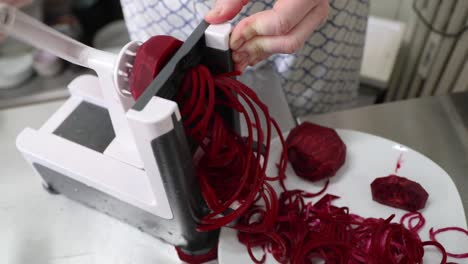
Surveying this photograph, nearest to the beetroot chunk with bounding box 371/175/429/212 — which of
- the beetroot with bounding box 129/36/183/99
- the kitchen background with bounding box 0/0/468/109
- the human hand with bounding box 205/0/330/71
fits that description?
the human hand with bounding box 205/0/330/71

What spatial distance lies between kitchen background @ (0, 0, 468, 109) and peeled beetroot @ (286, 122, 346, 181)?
51 cm

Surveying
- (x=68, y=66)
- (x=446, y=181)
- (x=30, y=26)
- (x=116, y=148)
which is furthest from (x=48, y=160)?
(x=68, y=66)

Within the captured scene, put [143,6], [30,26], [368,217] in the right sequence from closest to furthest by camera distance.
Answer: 1. [30,26]
2. [368,217]
3. [143,6]

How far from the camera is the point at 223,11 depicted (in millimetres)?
517

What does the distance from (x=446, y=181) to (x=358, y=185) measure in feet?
0.42

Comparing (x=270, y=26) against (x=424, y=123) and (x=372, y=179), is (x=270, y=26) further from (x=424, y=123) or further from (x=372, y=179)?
(x=424, y=123)

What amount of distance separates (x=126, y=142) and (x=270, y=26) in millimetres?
268

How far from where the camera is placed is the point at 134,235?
660 mm

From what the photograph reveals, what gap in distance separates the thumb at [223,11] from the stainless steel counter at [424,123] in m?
0.29

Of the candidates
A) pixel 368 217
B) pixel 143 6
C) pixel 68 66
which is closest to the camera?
pixel 368 217

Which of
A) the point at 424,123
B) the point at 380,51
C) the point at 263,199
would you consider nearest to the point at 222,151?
the point at 263,199

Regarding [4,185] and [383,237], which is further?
[4,185]

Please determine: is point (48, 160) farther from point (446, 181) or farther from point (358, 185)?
point (446, 181)

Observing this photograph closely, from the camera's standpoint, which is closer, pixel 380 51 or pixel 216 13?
pixel 216 13
